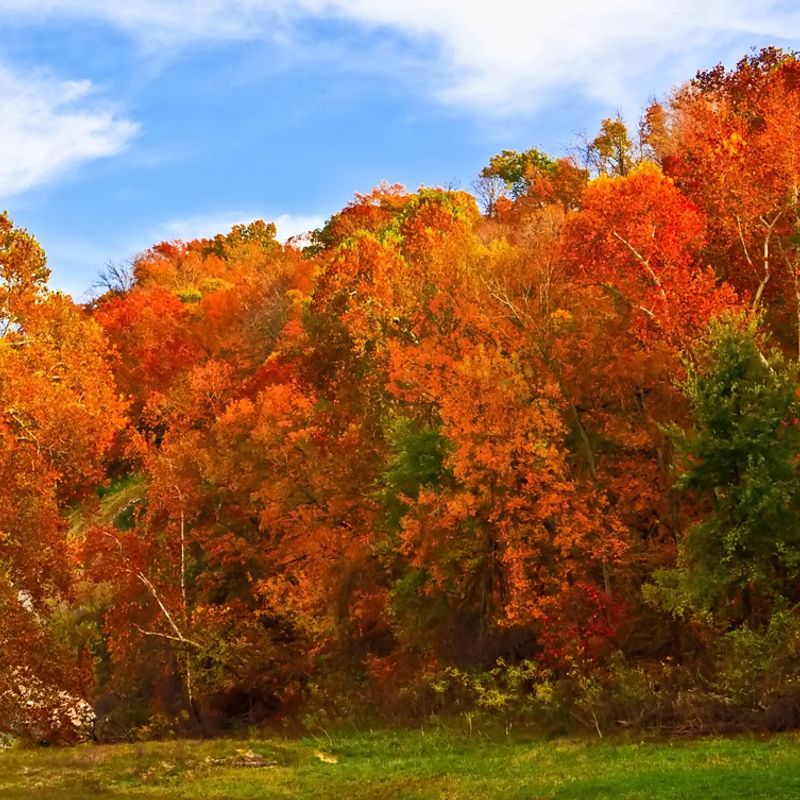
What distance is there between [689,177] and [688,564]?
25697 mm

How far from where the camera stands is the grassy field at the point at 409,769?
64.6 feet

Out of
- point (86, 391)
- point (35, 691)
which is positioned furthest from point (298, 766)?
point (86, 391)

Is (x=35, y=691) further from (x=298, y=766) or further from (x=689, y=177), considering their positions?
(x=689, y=177)

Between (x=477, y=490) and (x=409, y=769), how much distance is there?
13345mm

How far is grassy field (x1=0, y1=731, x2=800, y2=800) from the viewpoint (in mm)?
19703

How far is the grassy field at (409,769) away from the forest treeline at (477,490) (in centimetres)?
318

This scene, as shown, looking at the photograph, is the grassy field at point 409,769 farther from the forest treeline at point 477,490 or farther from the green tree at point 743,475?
the green tree at point 743,475

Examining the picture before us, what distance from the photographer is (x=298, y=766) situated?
2733 cm

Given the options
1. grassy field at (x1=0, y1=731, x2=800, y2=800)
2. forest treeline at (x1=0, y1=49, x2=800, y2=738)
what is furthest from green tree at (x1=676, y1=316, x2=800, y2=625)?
grassy field at (x1=0, y1=731, x2=800, y2=800)

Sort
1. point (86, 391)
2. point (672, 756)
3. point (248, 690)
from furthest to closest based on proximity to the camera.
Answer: point (248, 690)
point (86, 391)
point (672, 756)

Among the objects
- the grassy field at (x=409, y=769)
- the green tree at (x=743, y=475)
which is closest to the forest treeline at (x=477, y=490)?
the green tree at (x=743, y=475)

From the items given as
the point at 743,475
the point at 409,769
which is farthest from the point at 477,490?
the point at 409,769

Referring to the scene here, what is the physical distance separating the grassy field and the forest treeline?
318 centimetres

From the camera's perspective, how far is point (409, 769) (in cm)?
2547
